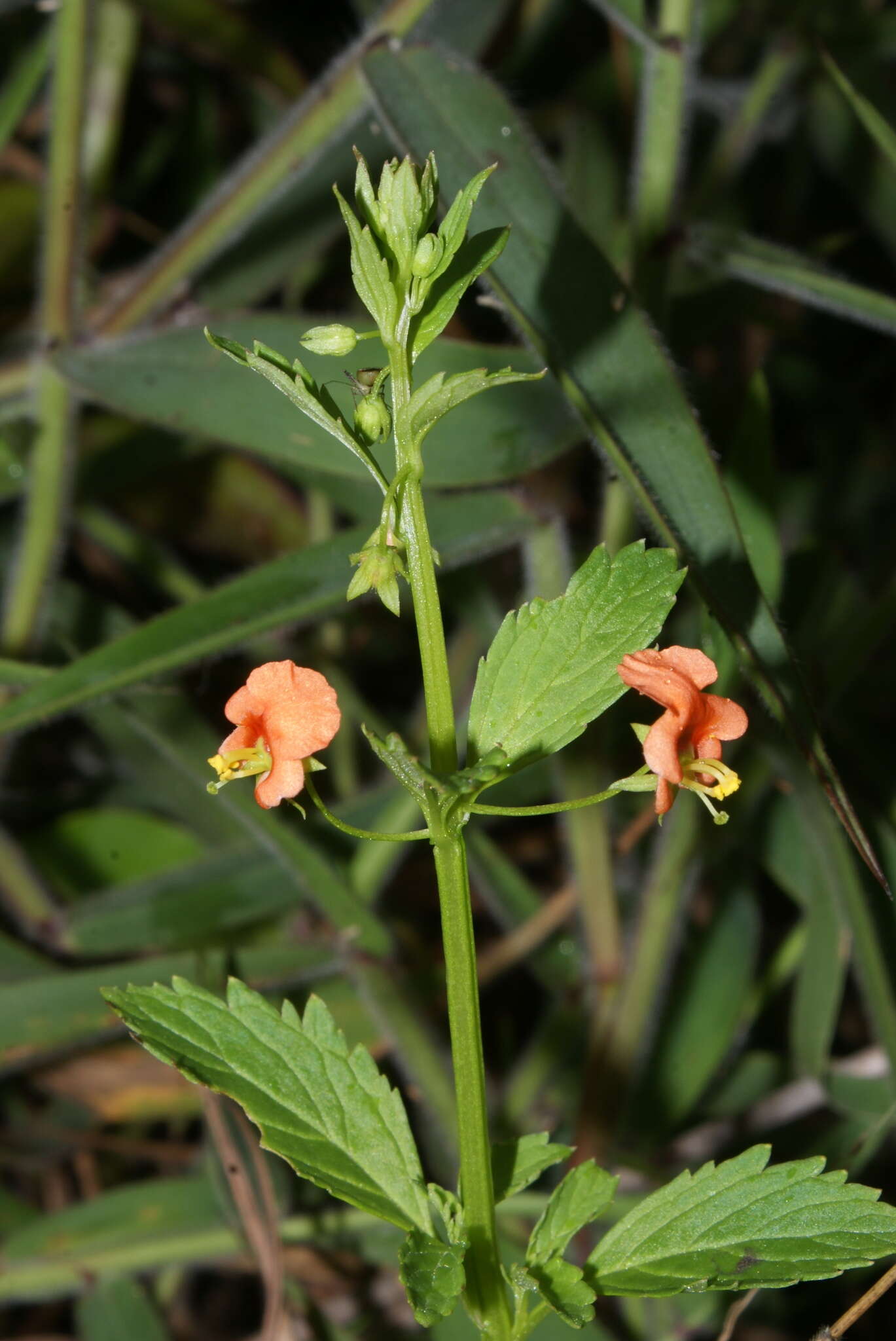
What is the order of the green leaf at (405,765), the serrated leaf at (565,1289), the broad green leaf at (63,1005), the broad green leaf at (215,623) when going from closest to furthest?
the green leaf at (405,765) < the serrated leaf at (565,1289) < the broad green leaf at (215,623) < the broad green leaf at (63,1005)

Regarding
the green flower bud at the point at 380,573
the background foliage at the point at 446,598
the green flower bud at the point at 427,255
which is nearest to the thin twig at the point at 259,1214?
the background foliage at the point at 446,598

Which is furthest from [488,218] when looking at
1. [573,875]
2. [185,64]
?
[185,64]

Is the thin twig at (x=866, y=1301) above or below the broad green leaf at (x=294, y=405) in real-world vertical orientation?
below

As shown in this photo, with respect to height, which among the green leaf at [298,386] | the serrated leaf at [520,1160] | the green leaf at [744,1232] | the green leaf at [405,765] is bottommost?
the green leaf at [744,1232]

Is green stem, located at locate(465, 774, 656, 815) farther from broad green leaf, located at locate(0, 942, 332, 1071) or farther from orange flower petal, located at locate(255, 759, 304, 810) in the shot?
broad green leaf, located at locate(0, 942, 332, 1071)

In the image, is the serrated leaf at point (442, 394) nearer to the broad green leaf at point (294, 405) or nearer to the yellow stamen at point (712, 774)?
the yellow stamen at point (712, 774)

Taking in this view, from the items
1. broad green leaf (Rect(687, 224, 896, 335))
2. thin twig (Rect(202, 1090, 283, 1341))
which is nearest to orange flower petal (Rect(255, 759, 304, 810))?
thin twig (Rect(202, 1090, 283, 1341))

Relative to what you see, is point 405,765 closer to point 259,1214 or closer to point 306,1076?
point 306,1076

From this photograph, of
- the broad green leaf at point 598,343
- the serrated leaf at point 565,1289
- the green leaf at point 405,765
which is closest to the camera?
the green leaf at point 405,765
